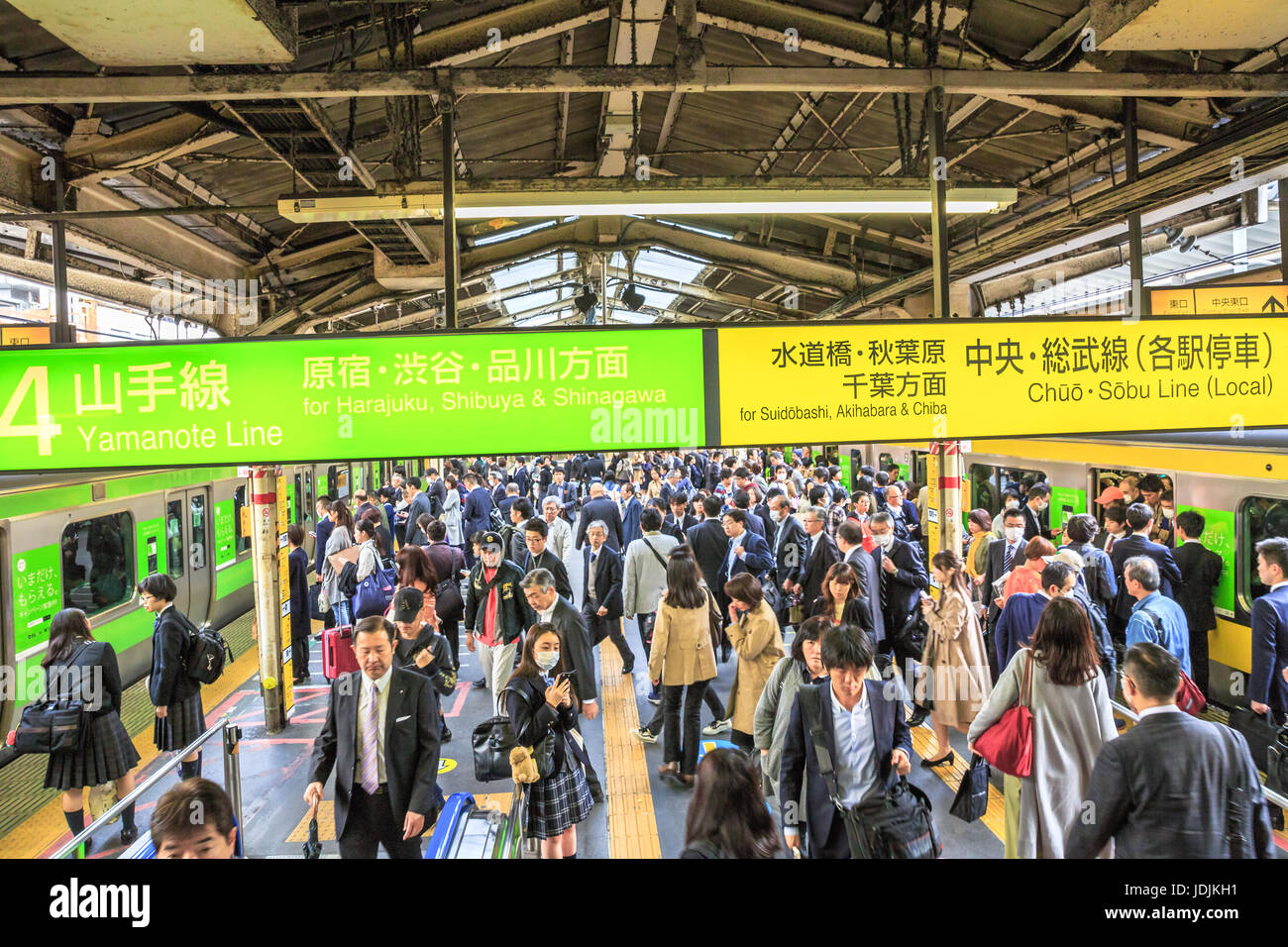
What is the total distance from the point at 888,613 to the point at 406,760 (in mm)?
4352

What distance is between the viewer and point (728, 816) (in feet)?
7.88

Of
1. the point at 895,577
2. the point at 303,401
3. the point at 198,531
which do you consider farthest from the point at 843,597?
the point at 198,531

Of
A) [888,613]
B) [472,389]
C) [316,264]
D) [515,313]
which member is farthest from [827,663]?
[515,313]

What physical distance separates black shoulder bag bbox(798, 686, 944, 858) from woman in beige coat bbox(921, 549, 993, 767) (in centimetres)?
221

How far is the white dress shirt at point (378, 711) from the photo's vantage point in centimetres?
377

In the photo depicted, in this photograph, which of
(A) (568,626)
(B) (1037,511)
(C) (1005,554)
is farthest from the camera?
(B) (1037,511)

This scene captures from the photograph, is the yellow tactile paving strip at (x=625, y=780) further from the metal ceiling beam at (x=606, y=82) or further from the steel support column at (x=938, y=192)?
the metal ceiling beam at (x=606, y=82)

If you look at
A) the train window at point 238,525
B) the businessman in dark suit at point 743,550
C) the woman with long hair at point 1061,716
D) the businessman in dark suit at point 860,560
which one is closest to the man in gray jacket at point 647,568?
the businessman in dark suit at point 743,550

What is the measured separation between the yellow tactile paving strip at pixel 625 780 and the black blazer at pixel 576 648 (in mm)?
893

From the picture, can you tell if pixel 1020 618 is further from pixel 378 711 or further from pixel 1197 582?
pixel 378 711

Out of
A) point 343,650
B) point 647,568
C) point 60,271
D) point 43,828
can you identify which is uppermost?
point 60,271

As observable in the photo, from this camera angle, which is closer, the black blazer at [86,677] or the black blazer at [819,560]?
the black blazer at [86,677]

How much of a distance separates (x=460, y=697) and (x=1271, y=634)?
251 inches

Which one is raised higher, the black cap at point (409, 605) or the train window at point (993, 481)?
the train window at point (993, 481)
